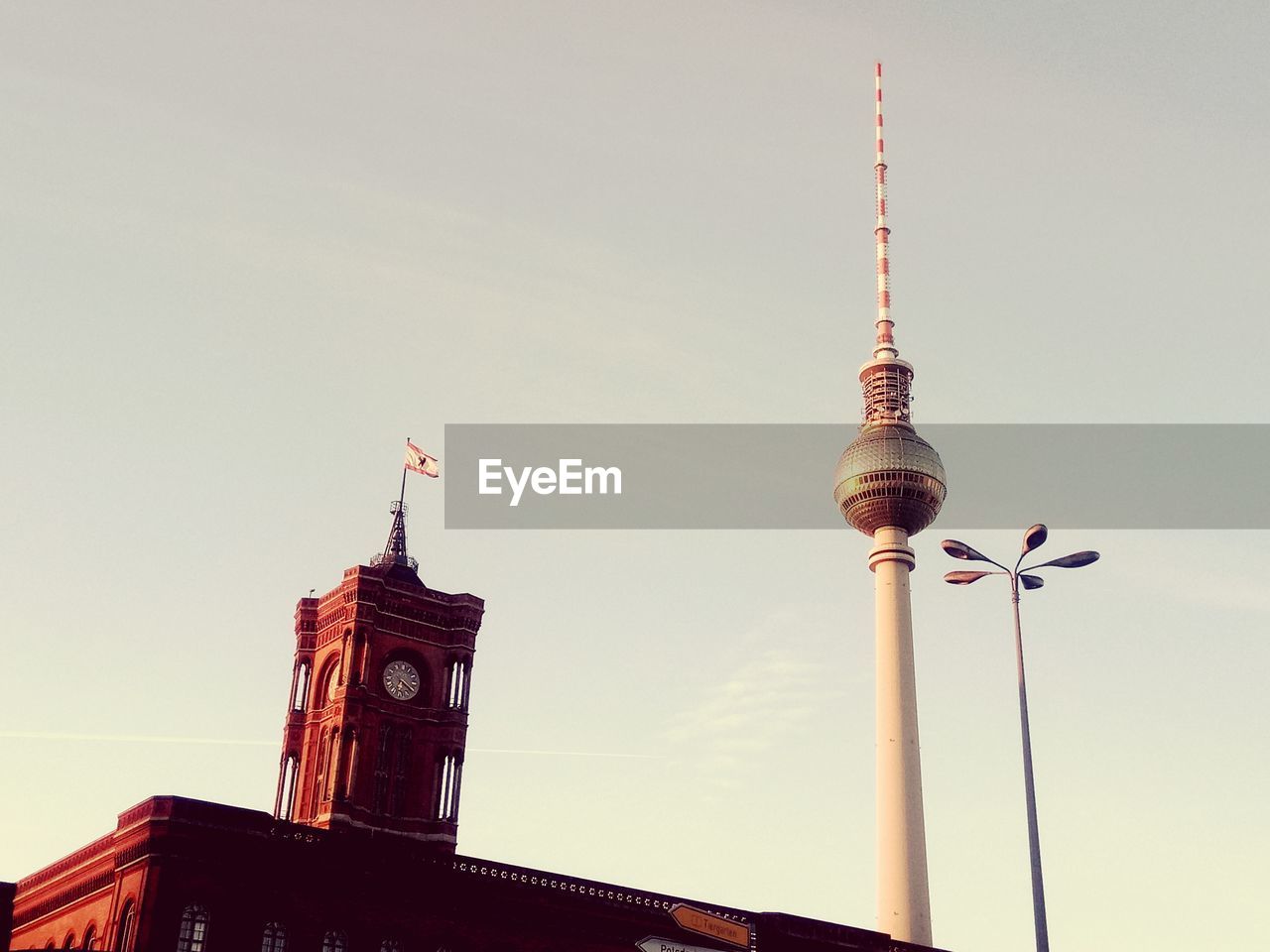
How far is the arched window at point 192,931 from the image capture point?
4891cm

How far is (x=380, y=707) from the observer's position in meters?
69.8

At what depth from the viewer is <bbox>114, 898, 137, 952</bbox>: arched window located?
48.5m

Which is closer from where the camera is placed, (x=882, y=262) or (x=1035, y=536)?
(x=1035, y=536)

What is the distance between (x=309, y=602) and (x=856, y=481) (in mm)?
42537

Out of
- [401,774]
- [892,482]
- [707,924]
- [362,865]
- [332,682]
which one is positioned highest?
[892,482]

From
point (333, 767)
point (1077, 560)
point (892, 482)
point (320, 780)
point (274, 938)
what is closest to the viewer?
point (1077, 560)

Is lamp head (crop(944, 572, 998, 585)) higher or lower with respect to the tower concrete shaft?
lower

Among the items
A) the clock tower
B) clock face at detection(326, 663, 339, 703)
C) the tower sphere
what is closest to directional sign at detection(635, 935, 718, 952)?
the clock tower

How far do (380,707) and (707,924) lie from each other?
28091 millimetres

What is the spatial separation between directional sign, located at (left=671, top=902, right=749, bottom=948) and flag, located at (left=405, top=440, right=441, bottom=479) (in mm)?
34661

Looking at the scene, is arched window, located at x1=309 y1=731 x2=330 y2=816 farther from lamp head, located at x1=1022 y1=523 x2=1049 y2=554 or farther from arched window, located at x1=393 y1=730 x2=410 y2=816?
lamp head, located at x1=1022 y1=523 x2=1049 y2=554

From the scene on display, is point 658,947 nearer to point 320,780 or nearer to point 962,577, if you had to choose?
point 962,577

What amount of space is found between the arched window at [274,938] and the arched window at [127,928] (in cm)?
454

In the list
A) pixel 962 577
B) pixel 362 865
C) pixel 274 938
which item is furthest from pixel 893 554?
pixel 962 577
